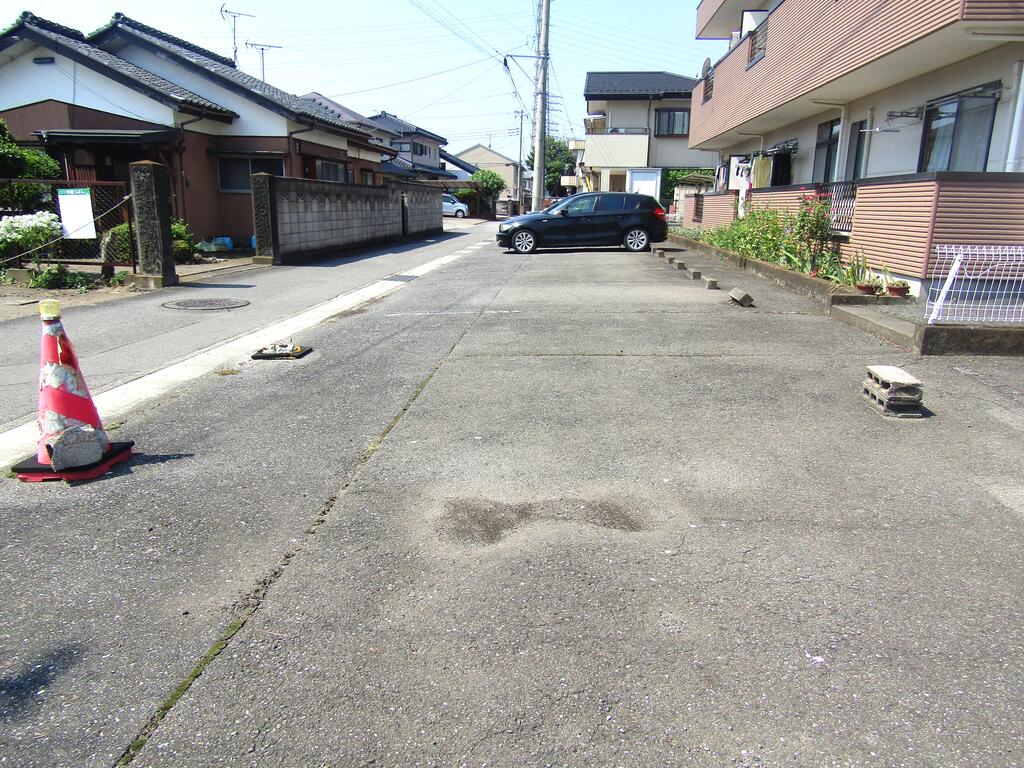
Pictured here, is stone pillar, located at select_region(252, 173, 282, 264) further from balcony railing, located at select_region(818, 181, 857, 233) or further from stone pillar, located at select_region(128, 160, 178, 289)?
balcony railing, located at select_region(818, 181, 857, 233)

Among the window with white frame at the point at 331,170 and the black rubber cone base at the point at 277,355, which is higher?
the window with white frame at the point at 331,170

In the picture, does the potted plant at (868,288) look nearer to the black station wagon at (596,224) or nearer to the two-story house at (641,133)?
the black station wagon at (596,224)

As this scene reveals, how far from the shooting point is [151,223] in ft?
38.1

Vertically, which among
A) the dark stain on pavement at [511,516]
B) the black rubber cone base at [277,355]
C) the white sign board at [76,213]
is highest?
the white sign board at [76,213]

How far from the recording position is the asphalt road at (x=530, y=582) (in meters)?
2.24

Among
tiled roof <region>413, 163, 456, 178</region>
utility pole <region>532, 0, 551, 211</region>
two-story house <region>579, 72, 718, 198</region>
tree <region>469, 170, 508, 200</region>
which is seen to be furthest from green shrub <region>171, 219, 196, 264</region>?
tiled roof <region>413, 163, 456, 178</region>

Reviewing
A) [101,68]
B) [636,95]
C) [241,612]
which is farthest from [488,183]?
[241,612]

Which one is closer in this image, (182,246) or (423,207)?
(182,246)

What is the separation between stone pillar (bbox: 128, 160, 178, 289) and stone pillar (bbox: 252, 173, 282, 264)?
2836 millimetres

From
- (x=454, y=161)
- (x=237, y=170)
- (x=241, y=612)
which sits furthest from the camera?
(x=454, y=161)

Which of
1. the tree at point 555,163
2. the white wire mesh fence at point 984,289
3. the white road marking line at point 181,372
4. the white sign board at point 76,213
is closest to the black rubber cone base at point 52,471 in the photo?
the white road marking line at point 181,372

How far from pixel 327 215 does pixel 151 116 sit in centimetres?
482

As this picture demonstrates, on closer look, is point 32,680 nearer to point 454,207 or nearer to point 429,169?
point 454,207

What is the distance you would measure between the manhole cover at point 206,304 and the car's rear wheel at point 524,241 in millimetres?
9840
